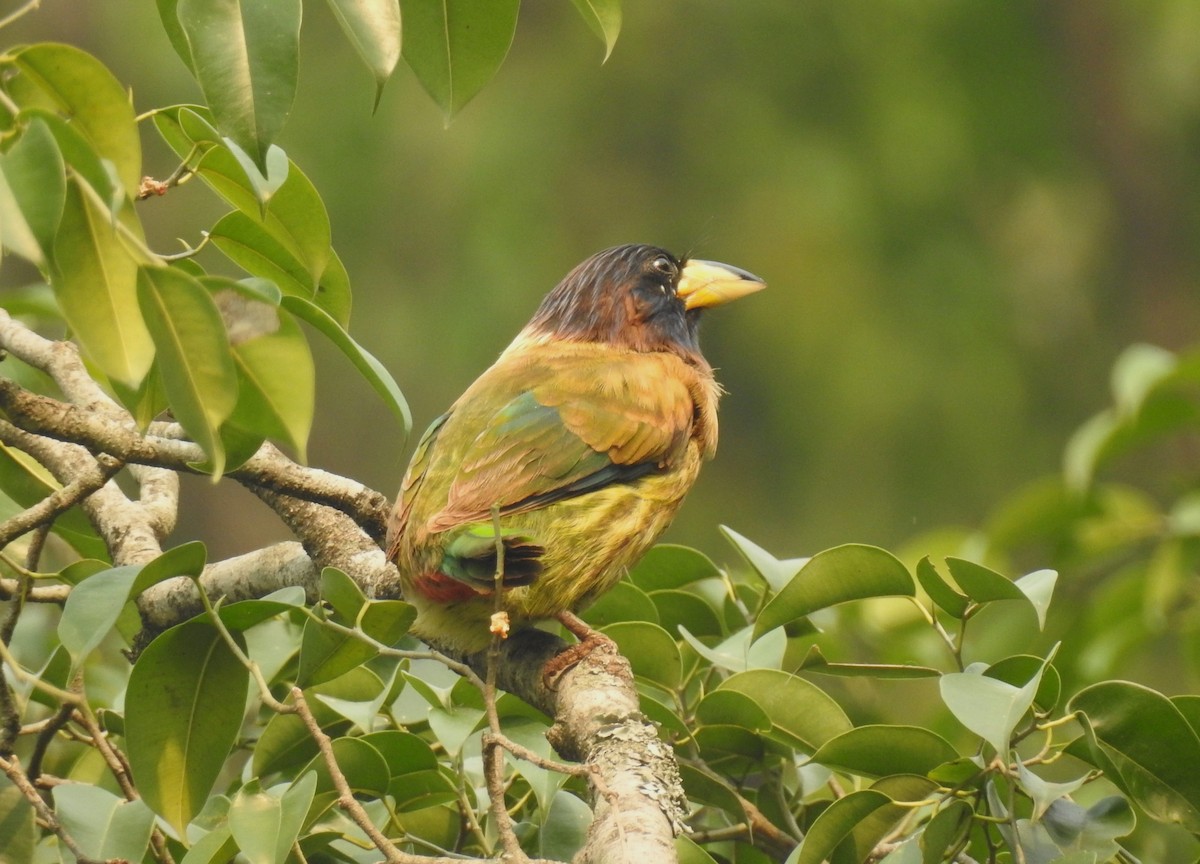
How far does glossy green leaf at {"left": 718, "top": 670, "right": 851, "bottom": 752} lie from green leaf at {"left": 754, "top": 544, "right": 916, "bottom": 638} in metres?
0.07

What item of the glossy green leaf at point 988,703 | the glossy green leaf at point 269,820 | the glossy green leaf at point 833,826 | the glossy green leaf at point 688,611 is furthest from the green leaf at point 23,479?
the glossy green leaf at point 988,703

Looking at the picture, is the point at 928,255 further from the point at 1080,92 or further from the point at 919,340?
the point at 1080,92

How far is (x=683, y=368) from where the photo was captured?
3324mm

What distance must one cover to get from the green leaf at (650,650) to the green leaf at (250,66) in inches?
36.2

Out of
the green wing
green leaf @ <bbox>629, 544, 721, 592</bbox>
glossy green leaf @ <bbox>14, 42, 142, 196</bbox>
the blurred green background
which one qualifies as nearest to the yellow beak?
the green wing

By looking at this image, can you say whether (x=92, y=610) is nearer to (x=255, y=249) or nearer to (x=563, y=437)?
(x=255, y=249)

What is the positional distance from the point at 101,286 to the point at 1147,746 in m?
1.24

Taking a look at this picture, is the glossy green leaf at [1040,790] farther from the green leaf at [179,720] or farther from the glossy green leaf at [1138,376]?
the glossy green leaf at [1138,376]

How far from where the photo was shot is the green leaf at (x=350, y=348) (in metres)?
1.79

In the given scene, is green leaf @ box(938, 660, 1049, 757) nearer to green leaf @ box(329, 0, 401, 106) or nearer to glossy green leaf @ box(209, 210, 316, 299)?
green leaf @ box(329, 0, 401, 106)

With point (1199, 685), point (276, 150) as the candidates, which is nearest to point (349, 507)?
point (276, 150)

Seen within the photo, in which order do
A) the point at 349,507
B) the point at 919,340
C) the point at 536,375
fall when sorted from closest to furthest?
the point at 349,507
the point at 536,375
the point at 919,340

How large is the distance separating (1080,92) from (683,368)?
8.93 meters

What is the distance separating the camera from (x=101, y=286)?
138 cm
